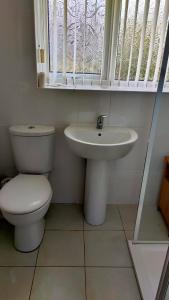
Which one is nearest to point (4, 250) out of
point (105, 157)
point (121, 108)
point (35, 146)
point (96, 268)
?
point (96, 268)

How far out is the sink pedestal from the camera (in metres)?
1.60

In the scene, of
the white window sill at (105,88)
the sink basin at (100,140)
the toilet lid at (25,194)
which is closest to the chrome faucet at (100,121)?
the sink basin at (100,140)

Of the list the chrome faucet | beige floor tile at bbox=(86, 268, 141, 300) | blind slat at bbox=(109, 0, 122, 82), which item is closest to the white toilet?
the chrome faucet

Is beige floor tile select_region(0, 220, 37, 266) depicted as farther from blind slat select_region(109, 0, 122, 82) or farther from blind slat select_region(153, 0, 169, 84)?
blind slat select_region(153, 0, 169, 84)

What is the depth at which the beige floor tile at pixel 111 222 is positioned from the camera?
177 centimetres

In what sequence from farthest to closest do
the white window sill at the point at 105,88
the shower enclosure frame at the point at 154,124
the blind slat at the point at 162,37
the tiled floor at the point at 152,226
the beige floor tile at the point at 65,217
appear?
the beige floor tile at the point at 65,217 < the tiled floor at the point at 152,226 < the white window sill at the point at 105,88 < the blind slat at the point at 162,37 < the shower enclosure frame at the point at 154,124

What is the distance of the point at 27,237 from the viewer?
4.87 ft

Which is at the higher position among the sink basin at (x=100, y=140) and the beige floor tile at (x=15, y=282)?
the sink basin at (x=100, y=140)

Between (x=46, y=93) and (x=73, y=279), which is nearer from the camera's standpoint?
(x=73, y=279)

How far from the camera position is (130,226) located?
5.92 ft

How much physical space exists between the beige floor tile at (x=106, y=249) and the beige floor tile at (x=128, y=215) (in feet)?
0.37

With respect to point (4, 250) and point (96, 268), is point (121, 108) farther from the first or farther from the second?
point (4, 250)

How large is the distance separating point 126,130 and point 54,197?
91 centimetres

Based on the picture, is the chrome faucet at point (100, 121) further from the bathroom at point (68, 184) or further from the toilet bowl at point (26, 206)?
the toilet bowl at point (26, 206)
